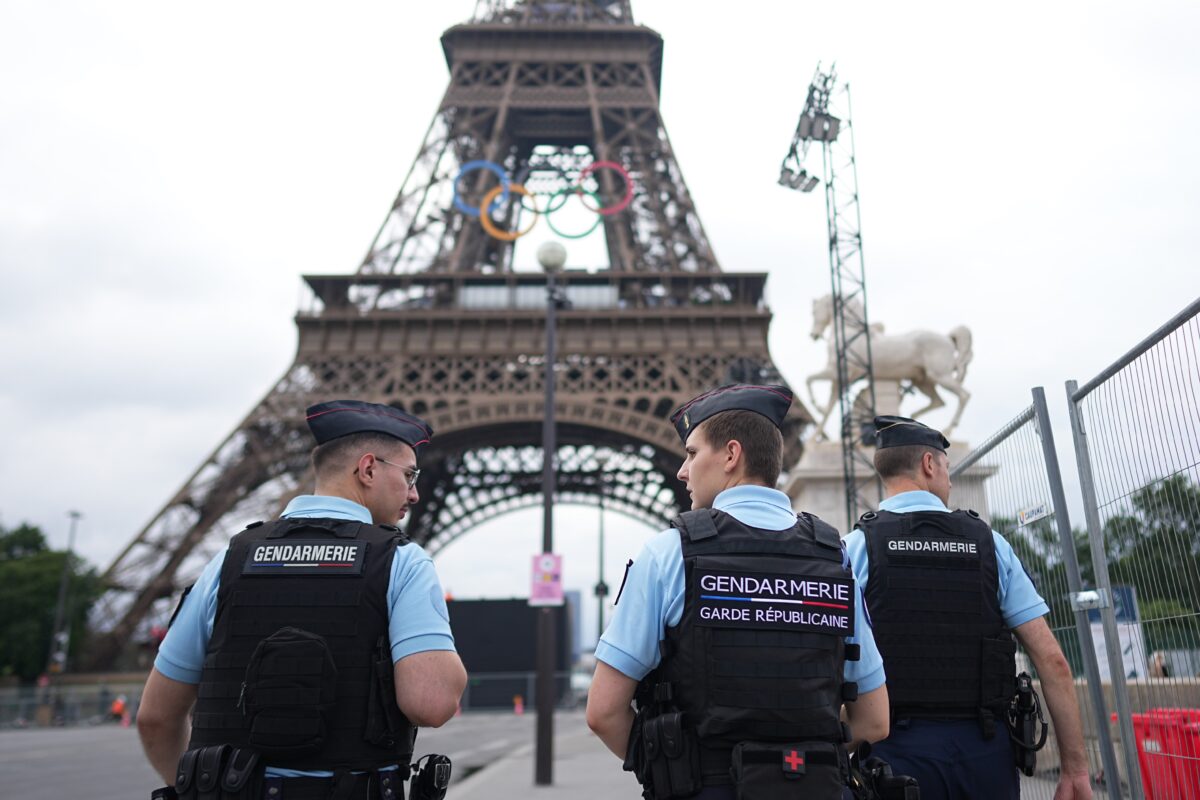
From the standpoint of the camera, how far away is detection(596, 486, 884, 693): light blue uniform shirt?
277 centimetres

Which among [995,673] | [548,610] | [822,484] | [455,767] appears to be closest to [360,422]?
[995,673]

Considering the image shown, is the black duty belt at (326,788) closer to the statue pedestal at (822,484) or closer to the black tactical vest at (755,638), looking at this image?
the black tactical vest at (755,638)

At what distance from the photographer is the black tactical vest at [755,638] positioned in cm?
266

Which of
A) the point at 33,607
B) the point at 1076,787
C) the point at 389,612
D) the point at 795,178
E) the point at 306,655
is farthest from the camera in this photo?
the point at 33,607

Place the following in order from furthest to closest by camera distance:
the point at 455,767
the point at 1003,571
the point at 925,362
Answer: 1. the point at 925,362
2. the point at 455,767
3. the point at 1003,571

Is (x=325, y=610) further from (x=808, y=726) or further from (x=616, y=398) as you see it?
(x=616, y=398)

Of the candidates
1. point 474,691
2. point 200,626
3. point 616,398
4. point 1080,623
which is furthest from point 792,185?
point 474,691

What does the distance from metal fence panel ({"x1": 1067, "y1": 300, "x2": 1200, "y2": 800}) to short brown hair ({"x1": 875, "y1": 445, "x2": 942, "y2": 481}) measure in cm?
81

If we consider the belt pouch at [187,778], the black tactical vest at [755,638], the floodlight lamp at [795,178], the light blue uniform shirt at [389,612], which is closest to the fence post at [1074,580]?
the black tactical vest at [755,638]

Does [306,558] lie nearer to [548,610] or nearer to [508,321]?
[548,610]

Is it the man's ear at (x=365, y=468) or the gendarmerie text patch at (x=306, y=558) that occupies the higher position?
the man's ear at (x=365, y=468)

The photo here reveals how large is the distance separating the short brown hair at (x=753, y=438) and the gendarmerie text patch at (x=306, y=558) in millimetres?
1146

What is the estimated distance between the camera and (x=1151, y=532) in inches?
155

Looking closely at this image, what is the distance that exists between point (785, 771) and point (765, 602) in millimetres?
442
